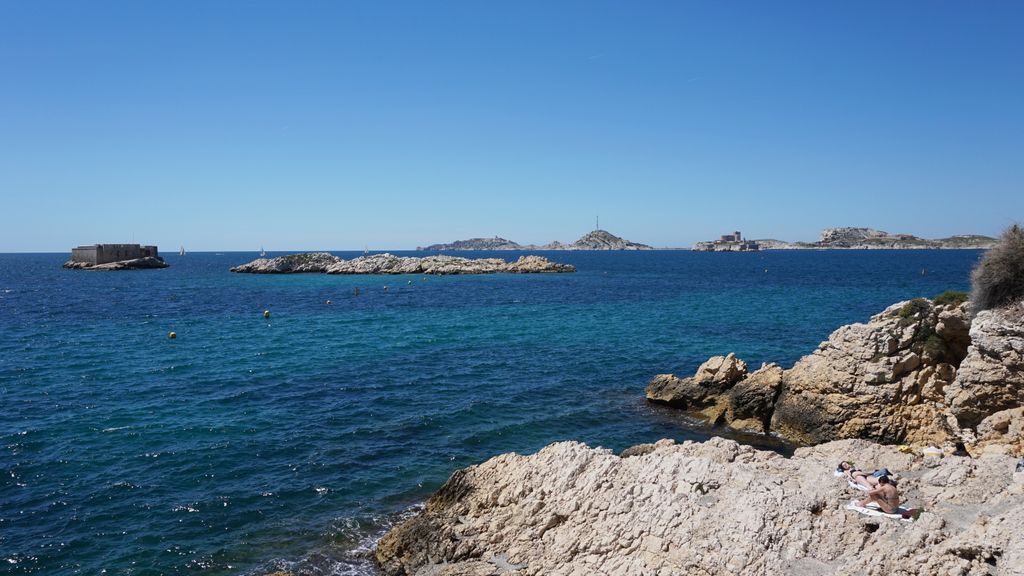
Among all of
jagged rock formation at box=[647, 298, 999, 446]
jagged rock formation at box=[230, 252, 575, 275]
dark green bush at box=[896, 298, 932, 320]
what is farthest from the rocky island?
dark green bush at box=[896, 298, 932, 320]

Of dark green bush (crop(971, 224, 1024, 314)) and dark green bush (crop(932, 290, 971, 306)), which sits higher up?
dark green bush (crop(971, 224, 1024, 314))

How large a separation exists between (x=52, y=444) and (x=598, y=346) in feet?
93.1

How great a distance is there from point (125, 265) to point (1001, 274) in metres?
139

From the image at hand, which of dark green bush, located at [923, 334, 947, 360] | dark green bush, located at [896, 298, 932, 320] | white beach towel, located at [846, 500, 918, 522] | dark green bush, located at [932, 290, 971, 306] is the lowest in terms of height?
white beach towel, located at [846, 500, 918, 522]

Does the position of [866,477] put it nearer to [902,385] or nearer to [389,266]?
[902,385]

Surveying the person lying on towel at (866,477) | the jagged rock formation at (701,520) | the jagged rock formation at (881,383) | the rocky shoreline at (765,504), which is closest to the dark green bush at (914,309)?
the jagged rock formation at (881,383)

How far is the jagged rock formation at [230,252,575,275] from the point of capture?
110 meters

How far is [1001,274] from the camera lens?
1794 cm

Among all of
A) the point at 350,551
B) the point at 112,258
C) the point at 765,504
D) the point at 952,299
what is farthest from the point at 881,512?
the point at 112,258

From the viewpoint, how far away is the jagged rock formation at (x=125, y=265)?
389ft

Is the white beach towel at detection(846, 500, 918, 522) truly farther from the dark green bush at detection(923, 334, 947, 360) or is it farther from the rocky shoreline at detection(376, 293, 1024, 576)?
the dark green bush at detection(923, 334, 947, 360)

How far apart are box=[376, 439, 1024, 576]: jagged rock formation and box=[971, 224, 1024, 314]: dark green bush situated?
23.1ft

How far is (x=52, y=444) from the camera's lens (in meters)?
20.5

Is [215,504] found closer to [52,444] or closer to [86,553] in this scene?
[86,553]
